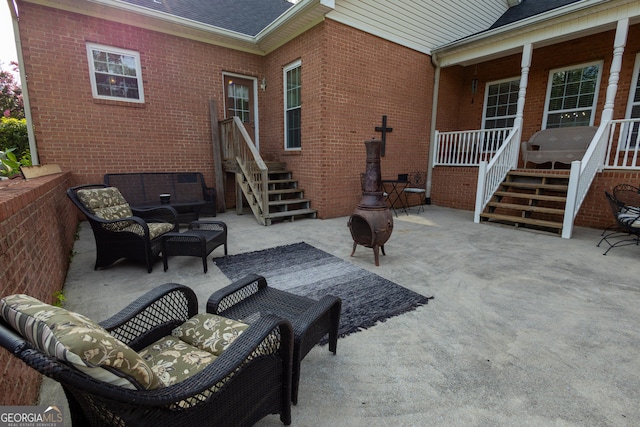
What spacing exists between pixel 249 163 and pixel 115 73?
3.08 m

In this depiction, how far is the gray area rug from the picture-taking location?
8.29ft

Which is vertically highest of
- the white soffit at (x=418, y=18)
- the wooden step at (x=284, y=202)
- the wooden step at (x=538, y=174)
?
the white soffit at (x=418, y=18)

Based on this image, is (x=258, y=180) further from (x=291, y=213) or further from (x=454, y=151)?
(x=454, y=151)

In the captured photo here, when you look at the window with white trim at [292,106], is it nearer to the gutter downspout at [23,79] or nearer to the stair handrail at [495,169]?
the stair handrail at [495,169]

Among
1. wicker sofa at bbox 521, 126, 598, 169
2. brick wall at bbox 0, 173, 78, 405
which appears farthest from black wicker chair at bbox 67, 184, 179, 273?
wicker sofa at bbox 521, 126, 598, 169

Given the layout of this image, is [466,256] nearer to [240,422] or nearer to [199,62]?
[240,422]

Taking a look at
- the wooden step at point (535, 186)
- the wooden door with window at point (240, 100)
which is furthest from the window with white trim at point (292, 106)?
the wooden step at point (535, 186)

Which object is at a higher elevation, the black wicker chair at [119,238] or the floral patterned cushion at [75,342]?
the floral patterned cushion at [75,342]

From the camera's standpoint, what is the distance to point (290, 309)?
6.27 ft

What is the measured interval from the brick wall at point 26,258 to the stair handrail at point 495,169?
6488 mm

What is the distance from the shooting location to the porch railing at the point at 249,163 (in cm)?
549

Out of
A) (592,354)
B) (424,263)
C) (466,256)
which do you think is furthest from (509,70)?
(592,354)

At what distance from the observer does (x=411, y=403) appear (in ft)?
5.28

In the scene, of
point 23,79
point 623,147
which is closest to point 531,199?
point 623,147
